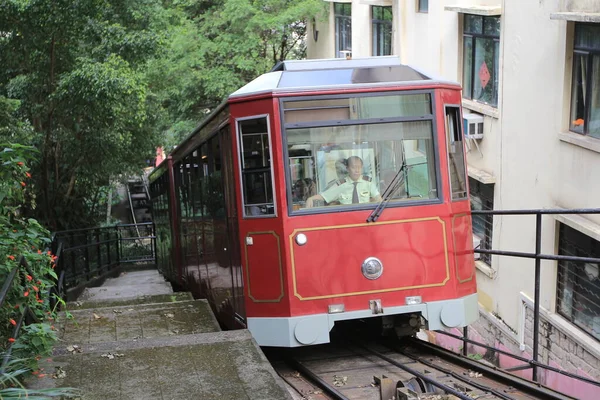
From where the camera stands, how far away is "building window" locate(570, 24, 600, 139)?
10406 millimetres

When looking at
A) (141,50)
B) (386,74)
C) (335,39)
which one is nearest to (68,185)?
(141,50)

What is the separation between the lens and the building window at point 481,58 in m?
14.0

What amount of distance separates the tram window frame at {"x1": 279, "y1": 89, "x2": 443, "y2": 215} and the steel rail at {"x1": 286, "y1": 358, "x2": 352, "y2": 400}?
1.45m

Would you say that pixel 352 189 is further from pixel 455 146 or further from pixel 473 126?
pixel 473 126

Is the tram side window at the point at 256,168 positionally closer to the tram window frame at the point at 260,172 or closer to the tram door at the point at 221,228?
the tram window frame at the point at 260,172

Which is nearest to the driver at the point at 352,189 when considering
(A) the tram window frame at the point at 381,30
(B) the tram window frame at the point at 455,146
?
(B) the tram window frame at the point at 455,146

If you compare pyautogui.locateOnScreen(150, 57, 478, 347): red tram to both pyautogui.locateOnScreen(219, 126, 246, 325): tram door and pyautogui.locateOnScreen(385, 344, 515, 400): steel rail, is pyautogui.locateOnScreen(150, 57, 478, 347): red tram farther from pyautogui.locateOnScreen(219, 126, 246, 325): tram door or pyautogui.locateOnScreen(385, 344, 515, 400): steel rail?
pyautogui.locateOnScreen(385, 344, 515, 400): steel rail

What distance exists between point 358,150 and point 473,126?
735cm

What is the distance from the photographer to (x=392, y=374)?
7.31 metres

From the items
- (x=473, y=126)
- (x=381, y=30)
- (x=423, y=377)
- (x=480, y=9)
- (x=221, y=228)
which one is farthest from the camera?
(x=381, y=30)

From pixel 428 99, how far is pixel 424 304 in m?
1.86

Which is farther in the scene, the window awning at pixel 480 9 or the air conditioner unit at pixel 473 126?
the air conditioner unit at pixel 473 126

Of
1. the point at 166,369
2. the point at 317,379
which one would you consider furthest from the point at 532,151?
the point at 166,369

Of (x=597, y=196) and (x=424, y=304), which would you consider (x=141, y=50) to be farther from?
(x=424, y=304)
